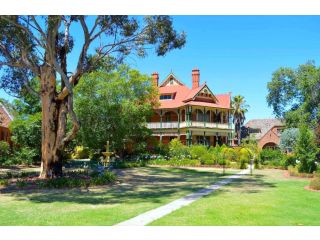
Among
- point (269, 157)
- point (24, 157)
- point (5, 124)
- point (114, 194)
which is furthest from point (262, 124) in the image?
point (114, 194)

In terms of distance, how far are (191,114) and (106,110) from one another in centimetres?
1531

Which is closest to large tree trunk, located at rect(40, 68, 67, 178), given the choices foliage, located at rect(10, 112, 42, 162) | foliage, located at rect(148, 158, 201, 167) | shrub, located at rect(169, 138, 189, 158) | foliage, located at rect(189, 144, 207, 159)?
foliage, located at rect(10, 112, 42, 162)

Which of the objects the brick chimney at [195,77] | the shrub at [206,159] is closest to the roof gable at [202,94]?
the brick chimney at [195,77]

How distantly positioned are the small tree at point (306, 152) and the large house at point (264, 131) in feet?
109

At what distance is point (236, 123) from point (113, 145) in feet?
131

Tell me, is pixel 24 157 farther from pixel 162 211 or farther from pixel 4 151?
pixel 162 211

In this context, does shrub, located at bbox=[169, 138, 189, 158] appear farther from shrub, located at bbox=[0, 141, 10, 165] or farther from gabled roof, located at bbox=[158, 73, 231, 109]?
shrub, located at bbox=[0, 141, 10, 165]

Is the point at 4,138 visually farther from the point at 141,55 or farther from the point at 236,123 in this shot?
the point at 236,123

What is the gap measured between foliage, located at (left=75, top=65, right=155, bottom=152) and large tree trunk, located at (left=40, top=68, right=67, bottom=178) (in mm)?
12156

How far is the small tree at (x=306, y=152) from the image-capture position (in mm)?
22109

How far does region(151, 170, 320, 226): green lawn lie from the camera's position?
30.5 feet

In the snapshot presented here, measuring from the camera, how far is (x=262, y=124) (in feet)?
211
